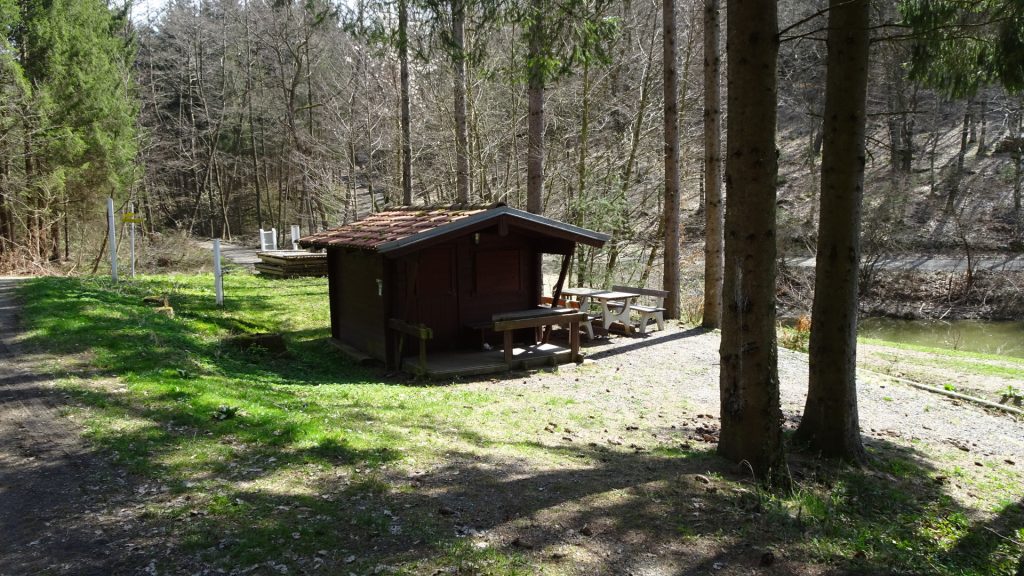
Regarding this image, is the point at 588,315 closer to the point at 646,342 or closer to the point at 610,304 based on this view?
the point at 646,342

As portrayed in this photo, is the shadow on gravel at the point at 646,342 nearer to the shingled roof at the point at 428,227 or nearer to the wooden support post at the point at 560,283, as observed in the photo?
the wooden support post at the point at 560,283

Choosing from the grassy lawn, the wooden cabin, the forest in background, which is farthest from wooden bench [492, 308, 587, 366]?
the forest in background

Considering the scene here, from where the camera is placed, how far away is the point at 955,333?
787 inches

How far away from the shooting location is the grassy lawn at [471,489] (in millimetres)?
3986

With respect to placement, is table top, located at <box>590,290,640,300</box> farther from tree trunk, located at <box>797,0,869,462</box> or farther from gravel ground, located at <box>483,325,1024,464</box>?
tree trunk, located at <box>797,0,869,462</box>

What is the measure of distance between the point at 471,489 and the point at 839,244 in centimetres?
407

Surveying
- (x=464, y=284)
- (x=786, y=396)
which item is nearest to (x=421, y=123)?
(x=464, y=284)

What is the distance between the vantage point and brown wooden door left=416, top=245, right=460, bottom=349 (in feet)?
35.3

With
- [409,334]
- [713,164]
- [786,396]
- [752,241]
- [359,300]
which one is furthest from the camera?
[713,164]

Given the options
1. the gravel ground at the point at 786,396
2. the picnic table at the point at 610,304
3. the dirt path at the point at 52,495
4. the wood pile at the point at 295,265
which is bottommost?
the gravel ground at the point at 786,396

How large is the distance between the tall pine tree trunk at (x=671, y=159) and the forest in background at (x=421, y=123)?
1.03 m

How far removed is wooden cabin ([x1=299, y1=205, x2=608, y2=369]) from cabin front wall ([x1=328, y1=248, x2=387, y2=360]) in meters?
0.02

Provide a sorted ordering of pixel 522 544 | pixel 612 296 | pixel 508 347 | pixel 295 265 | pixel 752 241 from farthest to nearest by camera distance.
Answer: pixel 295 265 < pixel 612 296 < pixel 508 347 < pixel 752 241 < pixel 522 544

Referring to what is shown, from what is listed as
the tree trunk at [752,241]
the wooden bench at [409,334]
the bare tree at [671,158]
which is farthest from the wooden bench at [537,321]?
the tree trunk at [752,241]
